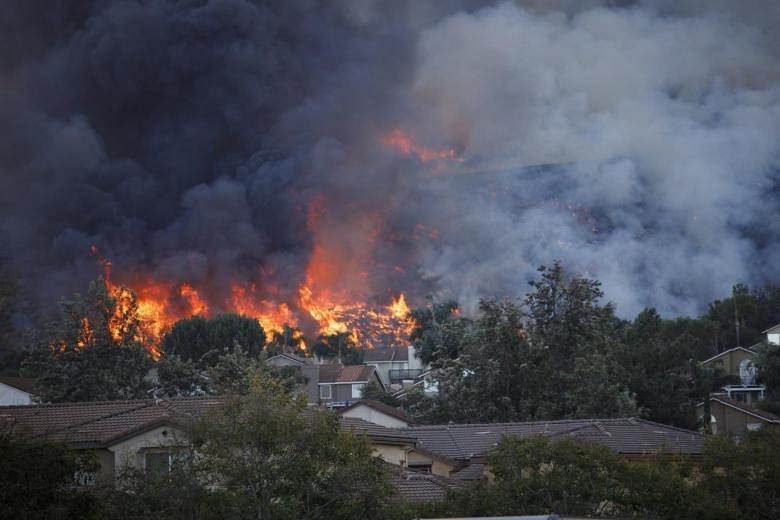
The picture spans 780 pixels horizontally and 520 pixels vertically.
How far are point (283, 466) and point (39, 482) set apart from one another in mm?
4439

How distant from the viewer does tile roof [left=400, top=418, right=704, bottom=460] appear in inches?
1212

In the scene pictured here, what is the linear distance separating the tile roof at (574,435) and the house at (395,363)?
40.7m

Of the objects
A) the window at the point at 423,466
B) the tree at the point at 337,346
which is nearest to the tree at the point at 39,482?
the window at the point at 423,466

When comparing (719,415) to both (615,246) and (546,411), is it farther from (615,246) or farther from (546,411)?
(615,246)

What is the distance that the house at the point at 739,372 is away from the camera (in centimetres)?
6456

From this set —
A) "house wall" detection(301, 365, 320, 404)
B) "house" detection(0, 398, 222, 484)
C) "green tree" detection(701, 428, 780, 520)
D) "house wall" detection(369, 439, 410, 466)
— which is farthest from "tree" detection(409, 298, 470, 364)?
"green tree" detection(701, 428, 780, 520)

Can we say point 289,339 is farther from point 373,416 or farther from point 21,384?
point 373,416

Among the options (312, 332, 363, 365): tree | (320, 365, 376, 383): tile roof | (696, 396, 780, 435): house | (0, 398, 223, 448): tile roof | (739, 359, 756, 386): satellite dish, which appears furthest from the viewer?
(312, 332, 363, 365): tree

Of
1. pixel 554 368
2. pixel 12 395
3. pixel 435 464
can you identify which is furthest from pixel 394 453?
pixel 12 395

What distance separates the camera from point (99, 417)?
2731 cm

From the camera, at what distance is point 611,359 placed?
48750 mm

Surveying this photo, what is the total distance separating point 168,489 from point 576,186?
67991mm

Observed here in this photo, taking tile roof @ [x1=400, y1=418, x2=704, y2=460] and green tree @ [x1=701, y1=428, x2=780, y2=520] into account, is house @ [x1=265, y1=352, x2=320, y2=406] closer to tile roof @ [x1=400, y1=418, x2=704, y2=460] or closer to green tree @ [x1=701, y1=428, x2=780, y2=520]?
tile roof @ [x1=400, y1=418, x2=704, y2=460]

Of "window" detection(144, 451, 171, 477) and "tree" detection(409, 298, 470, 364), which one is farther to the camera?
"tree" detection(409, 298, 470, 364)
